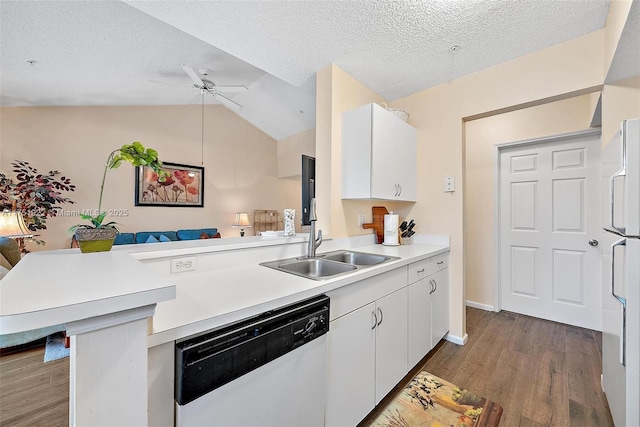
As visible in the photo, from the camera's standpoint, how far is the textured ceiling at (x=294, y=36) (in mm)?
1520

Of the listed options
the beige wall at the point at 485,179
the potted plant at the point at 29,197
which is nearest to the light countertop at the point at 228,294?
the beige wall at the point at 485,179

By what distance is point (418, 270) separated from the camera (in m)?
1.81

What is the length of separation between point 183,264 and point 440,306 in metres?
1.95

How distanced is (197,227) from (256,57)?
12.2ft

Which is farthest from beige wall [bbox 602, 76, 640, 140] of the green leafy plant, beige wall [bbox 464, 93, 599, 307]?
the green leafy plant

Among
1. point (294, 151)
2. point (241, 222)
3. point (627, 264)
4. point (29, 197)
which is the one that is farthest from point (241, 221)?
point (627, 264)


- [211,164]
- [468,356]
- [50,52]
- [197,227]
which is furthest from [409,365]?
[211,164]

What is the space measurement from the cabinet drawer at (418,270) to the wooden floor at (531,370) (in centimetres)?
69

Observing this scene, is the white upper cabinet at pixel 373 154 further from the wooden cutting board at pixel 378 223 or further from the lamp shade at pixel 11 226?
the lamp shade at pixel 11 226

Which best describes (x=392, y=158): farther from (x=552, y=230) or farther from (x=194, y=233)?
(x=194, y=233)

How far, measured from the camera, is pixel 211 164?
5.06 m

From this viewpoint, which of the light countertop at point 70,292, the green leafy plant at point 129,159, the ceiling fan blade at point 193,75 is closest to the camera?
the light countertop at point 70,292

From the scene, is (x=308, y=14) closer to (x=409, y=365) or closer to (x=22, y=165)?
(x=409, y=365)

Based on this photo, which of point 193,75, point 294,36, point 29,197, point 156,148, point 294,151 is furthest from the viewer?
point 294,151
